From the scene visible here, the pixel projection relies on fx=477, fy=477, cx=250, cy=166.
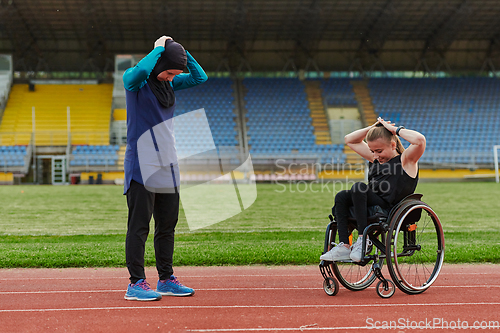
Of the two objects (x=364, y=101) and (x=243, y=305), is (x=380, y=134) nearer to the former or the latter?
(x=243, y=305)

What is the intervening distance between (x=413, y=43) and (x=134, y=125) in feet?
118

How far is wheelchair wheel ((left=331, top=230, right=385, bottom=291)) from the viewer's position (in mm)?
4234

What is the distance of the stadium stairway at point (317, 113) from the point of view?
30.3 meters

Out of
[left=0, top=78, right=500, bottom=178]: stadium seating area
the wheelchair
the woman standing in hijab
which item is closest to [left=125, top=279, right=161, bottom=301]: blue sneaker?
the woman standing in hijab

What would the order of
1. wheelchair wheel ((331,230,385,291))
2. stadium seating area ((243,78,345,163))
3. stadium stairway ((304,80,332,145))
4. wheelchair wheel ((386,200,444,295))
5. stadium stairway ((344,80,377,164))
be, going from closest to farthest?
wheelchair wheel ((386,200,444,295)) → wheelchair wheel ((331,230,385,291)) → stadium seating area ((243,78,345,163)) → stadium stairway ((304,80,332,145)) → stadium stairway ((344,80,377,164))

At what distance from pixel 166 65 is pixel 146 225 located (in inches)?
53.6

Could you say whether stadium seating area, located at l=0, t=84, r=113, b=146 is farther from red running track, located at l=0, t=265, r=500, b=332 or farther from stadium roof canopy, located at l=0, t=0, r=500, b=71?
red running track, located at l=0, t=265, r=500, b=332

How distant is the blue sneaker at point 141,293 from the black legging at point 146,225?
0.05m

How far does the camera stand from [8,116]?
30984 millimetres

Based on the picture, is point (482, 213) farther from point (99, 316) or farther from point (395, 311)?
point (99, 316)

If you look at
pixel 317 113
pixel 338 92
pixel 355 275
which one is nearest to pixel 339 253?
pixel 355 275

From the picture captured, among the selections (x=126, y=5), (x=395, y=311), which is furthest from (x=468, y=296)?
(x=126, y=5)

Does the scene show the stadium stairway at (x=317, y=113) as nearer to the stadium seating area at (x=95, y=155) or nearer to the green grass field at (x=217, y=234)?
the stadium seating area at (x=95, y=155)

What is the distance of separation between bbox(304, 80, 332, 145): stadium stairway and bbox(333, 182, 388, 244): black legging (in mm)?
25859
